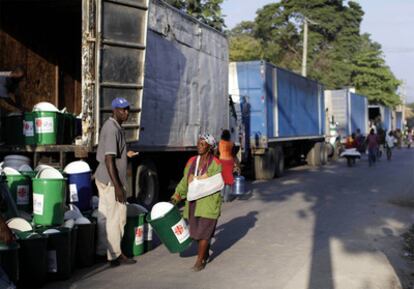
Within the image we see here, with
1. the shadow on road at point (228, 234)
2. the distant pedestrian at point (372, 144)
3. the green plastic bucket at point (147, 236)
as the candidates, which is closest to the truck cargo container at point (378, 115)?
the distant pedestrian at point (372, 144)

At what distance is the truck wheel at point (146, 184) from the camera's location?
34.0 ft

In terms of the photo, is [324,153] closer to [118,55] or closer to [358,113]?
[358,113]

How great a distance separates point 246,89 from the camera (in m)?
18.5

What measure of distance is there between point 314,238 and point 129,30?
13.5 ft

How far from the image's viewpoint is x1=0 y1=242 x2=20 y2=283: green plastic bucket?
196 inches

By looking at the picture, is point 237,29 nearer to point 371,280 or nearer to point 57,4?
point 57,4

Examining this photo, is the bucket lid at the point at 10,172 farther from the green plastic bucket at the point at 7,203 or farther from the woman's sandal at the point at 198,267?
the woman's sandal at the point at 198,267

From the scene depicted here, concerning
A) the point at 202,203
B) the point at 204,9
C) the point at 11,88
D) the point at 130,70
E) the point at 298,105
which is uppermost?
the point at 204,9

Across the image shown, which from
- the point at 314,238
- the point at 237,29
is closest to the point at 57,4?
the point at 314,238

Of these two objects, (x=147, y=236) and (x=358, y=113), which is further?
(x=358, y=113)

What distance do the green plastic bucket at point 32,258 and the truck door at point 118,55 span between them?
283 cm

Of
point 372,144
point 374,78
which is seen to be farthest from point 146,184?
point 374,78

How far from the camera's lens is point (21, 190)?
6.79 metres

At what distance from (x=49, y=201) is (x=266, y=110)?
12.5m
